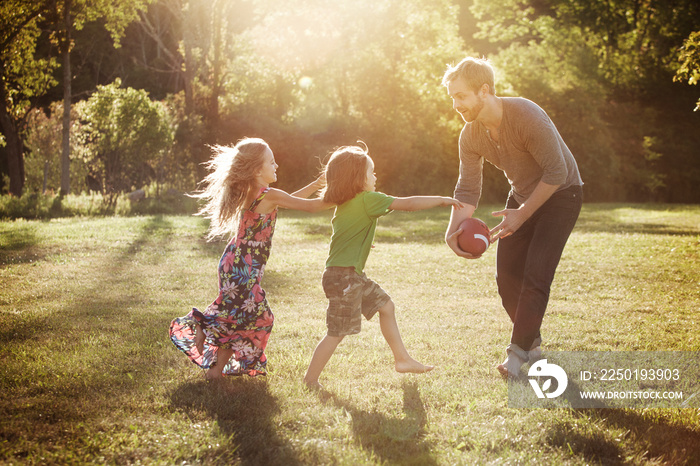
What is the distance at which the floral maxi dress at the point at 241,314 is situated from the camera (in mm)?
4605

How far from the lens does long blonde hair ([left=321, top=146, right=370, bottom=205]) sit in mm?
4340

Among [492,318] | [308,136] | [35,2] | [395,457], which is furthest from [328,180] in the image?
[308,136]

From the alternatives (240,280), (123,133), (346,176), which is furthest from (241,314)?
(123,133)

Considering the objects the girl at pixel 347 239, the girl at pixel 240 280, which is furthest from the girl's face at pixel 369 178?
the girl at pixel 240 280

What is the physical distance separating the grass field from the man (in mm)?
607

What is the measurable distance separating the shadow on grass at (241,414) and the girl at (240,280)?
206 millimetres

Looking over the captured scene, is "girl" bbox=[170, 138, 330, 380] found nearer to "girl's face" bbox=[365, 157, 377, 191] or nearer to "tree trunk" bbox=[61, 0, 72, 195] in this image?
"girl's face" bbox=[365, 157, 377, 191]

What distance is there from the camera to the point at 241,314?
4.62m

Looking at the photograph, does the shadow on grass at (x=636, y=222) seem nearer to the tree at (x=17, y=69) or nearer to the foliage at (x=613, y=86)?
the foliage at (x=613, y=86)

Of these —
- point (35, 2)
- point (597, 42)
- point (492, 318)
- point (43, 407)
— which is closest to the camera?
point (43, 407)

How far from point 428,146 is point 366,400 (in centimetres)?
2084

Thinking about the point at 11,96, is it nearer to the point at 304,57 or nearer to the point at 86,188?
the point at 86,188

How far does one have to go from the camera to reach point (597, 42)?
112 feet

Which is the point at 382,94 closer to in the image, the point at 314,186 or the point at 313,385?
the point at 314,186
